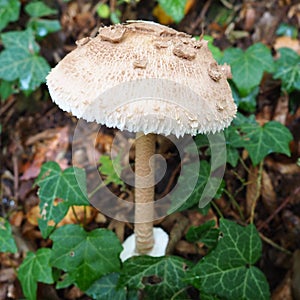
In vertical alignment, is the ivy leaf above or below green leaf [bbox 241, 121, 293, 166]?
below

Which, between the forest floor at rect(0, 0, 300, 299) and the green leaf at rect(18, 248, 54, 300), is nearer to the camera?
the green leaf at rect(18, 248, 54, 300)

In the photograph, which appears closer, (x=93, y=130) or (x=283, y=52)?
(x=283, y=52)

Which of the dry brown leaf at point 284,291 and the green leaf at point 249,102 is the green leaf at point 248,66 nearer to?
the green leaf at point 249,102

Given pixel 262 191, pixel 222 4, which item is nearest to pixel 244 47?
pixel 222 4

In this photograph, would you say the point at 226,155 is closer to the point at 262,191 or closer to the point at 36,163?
the point at 262,191

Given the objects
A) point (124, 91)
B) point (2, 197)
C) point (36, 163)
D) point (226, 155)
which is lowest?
point (2, 197)

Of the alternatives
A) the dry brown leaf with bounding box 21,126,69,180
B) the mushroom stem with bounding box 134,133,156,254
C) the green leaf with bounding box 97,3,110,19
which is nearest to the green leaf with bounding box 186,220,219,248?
the mushroom stem with bounding box 134,133,156,254

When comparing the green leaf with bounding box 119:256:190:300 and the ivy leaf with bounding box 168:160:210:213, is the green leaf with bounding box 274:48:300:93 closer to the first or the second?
the ivy leaf with bounding box 168:160:210:213
